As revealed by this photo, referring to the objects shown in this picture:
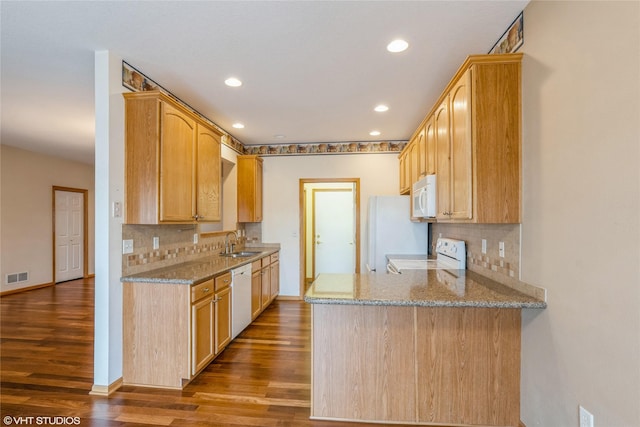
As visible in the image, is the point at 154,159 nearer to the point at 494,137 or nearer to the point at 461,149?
the point at 461,149

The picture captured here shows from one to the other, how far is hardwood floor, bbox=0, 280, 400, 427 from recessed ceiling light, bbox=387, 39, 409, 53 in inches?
100

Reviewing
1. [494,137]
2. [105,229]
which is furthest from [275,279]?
[494,137]

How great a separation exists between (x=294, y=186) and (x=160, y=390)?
131 inches

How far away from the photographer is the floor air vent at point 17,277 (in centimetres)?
523

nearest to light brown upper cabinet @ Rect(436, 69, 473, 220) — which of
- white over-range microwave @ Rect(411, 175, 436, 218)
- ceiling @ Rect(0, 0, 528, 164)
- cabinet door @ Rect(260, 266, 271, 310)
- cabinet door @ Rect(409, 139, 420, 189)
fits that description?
white over-range microwave @ Rect(411, 175, 436, 218)

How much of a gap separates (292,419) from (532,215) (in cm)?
194

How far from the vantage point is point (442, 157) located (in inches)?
93.3

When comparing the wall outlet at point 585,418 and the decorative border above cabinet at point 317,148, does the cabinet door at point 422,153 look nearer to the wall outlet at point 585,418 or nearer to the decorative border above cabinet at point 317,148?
the decorative border above cabinet at point 317,148

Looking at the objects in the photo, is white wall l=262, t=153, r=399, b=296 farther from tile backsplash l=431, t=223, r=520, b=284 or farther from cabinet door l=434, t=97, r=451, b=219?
cabinet door l=434, t=97, r=451, b=219

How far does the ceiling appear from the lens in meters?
1.83

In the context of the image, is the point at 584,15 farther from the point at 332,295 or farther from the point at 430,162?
the point at 332,295

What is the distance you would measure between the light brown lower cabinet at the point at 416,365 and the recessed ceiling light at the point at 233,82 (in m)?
2.05

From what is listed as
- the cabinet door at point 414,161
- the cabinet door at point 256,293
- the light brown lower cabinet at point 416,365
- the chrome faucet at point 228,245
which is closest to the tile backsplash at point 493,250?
the light brown lower cabinet at point 416,365

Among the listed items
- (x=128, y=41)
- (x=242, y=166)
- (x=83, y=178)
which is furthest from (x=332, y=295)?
(x=83, y=178)
